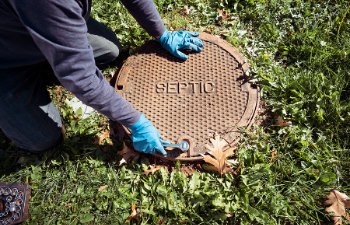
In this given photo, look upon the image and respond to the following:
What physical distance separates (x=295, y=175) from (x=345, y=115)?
2.35 feet

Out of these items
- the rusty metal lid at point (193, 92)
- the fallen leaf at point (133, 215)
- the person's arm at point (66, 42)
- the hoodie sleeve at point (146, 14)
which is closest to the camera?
the person's arm at point (66, 42)

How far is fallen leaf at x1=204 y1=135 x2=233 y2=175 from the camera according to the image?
5.99 ft

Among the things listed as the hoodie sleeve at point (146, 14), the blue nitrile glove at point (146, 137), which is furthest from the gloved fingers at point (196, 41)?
the blue nitrile glove at point (146, 137)

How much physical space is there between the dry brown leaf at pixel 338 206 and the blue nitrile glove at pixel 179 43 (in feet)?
5.32

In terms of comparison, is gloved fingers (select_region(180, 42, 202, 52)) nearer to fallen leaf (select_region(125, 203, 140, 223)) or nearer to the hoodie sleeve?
the hoodie sleeve

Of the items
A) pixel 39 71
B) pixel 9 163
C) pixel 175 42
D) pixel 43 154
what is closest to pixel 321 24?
pixel 175 42

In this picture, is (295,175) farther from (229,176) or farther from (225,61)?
(225,61)

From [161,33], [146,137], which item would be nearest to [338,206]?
[146,137]

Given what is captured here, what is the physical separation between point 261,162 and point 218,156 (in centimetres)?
37

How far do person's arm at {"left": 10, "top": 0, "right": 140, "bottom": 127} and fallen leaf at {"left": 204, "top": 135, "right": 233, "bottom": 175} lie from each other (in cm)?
84

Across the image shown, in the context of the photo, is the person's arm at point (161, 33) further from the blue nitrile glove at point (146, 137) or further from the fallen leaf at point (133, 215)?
the fallen leaf at point (133, 215)

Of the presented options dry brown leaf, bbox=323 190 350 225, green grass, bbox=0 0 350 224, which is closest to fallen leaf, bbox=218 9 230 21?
green grass, bbox=0 0 350 224

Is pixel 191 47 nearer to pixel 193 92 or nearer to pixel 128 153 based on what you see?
pixel 193 92

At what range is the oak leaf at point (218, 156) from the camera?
1.83 m
